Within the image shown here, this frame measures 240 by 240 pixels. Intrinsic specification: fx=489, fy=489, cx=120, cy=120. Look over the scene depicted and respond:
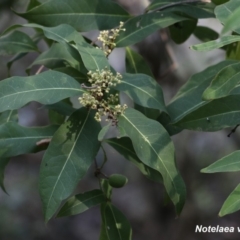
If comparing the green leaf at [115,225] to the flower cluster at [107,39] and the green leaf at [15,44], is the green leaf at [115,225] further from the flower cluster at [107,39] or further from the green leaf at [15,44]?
the green leaf at [15,44]

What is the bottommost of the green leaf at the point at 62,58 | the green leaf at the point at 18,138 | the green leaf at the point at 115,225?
the green leaf at the point at 115,225

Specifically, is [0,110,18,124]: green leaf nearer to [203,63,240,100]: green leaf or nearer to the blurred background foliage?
[203,63,240,100]: green leaf

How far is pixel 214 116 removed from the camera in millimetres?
961

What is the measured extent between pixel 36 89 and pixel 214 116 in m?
0.35

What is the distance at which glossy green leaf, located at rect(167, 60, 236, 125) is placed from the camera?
103cm

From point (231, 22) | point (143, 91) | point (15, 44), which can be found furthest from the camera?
point (15, 44)

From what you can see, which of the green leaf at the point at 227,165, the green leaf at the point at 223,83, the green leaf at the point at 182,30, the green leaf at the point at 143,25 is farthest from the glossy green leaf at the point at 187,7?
the green leaf at the point at 227,165

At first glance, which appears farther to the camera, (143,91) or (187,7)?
(187,7)

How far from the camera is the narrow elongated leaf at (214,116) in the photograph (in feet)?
3.14

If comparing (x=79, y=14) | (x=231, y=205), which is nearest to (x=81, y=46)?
(x=79, y=14)

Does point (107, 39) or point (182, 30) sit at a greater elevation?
point (107, 39)

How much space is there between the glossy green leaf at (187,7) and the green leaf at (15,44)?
32 cm

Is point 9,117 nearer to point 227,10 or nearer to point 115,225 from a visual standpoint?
point 115,225

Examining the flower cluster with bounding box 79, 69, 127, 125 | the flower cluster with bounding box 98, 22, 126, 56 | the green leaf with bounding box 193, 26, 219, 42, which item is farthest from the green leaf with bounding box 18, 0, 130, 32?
the green leaf with bounding box 193, 26, 219, 42
